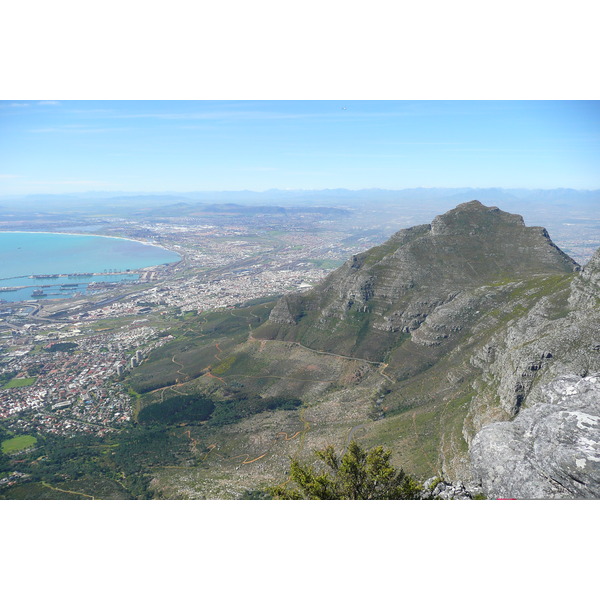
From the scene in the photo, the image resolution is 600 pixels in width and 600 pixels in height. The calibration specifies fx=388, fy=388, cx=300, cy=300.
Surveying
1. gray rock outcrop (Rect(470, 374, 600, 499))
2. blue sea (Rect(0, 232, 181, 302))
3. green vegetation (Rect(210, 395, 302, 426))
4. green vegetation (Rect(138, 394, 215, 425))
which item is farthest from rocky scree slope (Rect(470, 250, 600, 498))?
blue sea (Rect(0, 232, 181, 302))

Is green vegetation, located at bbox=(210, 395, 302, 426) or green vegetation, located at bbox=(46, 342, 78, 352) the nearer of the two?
green vegetation, located at bbox=(210, 395, 302, 426)

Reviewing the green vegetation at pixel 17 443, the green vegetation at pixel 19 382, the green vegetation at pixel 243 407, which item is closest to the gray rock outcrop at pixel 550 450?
the green vegetation at pixel 243 407

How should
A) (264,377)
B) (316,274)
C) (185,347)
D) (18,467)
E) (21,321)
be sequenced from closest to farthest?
(18,467), (264,377), (185,347), (21,321), (316,274)

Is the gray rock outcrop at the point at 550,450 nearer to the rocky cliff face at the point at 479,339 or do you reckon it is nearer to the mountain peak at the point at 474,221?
the rocky cliff face at the point at 479,339

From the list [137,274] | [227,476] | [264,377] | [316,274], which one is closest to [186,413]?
[264,377]

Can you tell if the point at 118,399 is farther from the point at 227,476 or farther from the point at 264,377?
the point at 227,476

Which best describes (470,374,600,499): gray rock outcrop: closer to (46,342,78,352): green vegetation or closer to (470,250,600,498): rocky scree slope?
(470,250,600,498): rocky scree slope
